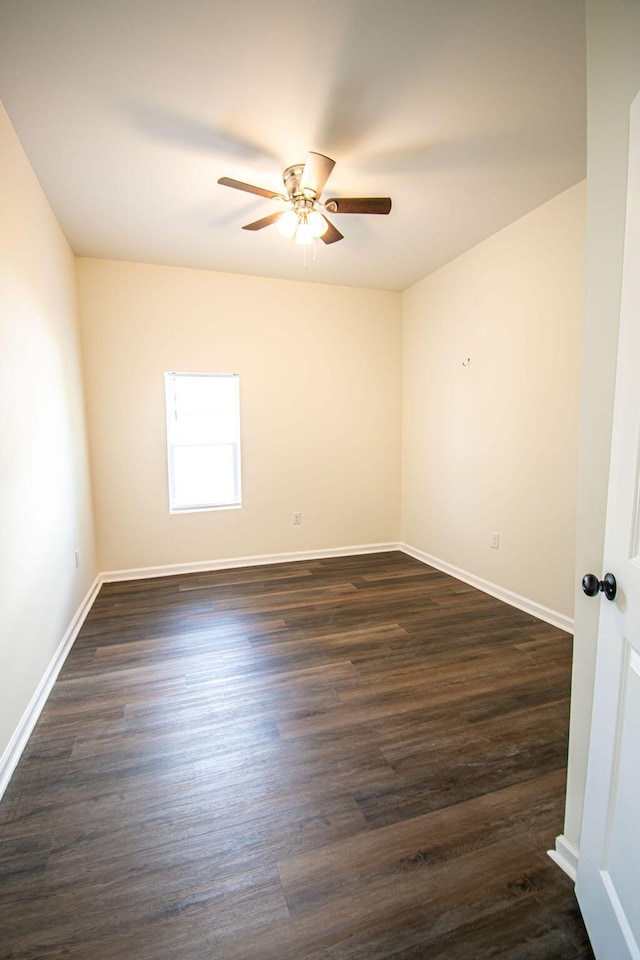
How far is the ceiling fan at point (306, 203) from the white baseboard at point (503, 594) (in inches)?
111

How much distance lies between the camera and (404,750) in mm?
1747

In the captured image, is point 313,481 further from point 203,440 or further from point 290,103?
point 290,103

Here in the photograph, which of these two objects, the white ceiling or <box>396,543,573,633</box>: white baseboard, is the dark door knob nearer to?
the white ceiling

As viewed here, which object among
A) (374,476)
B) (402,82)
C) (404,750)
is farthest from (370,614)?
(402,82)

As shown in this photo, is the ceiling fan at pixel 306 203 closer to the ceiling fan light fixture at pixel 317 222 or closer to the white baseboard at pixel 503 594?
the ceiling fan light fixture at pixel 317 222

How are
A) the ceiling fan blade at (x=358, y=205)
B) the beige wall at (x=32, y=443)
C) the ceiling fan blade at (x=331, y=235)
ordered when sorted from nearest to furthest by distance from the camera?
the beige wall at (x=32, y=443)
the ceiling fan blade at (x=358, y=205)
the ceiling fan blade at (x=331, y=235)

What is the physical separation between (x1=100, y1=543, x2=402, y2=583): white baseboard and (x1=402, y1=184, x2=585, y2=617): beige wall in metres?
0.64

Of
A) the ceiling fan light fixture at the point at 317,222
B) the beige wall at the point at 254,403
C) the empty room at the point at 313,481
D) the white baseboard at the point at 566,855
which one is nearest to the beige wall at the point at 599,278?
the empty room at the point at 313,481

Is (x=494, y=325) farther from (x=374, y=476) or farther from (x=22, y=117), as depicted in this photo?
(x=22, y=117)

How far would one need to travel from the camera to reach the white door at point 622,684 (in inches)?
35.2

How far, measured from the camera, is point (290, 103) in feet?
6.15

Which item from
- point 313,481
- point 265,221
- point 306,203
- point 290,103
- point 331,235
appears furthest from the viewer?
point 313,481

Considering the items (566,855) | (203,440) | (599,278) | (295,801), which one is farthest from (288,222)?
(566,855)

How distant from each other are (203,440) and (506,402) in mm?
2770
